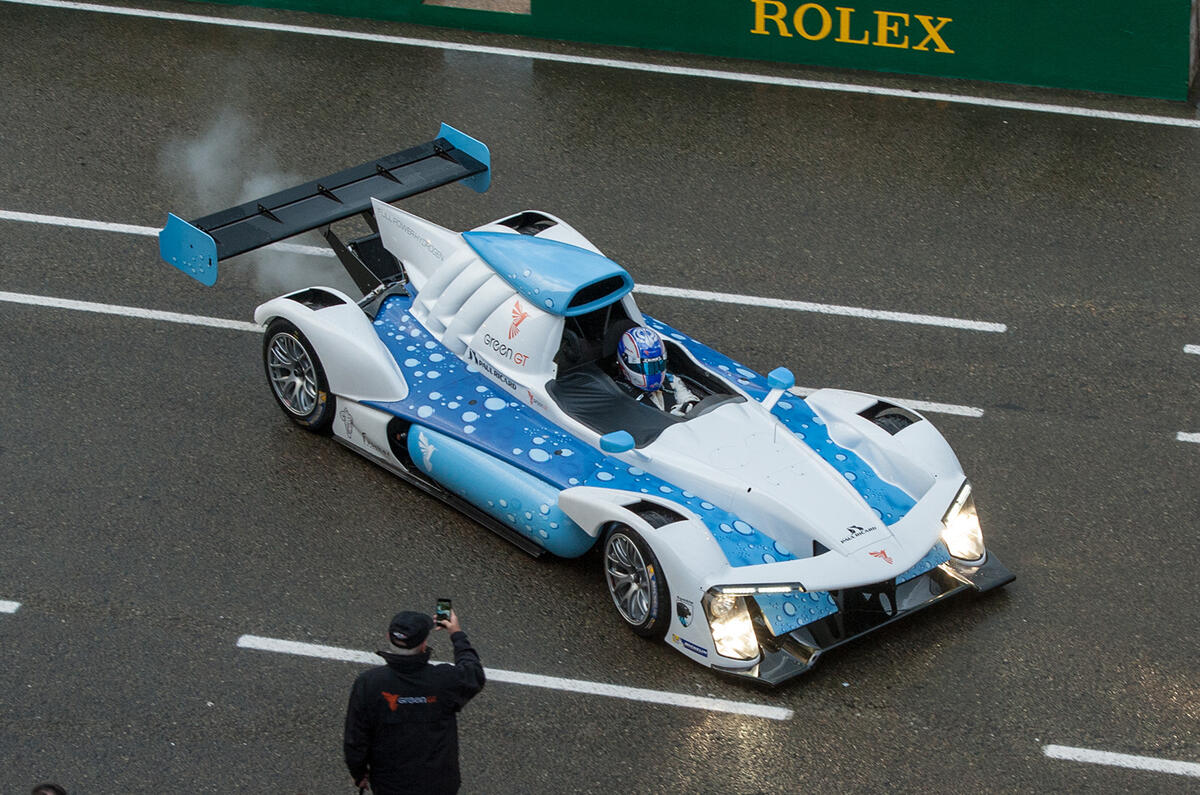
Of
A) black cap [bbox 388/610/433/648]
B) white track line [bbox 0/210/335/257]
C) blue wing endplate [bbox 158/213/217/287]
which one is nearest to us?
black cap [bbox 388/610/433/648]

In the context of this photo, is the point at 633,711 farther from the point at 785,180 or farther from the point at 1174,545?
the point at 785,180

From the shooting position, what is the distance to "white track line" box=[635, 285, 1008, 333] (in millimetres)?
11859

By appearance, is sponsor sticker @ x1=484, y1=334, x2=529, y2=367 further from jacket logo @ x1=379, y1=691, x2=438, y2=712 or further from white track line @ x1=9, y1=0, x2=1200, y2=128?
white track line @ x1=9, y1=0, x2=1200, y2=128

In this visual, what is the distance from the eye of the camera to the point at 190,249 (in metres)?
10.3

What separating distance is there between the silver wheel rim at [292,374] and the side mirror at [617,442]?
7.27 feet

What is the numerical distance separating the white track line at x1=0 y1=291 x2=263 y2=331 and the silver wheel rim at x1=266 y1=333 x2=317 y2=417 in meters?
1.20

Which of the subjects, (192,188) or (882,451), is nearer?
(882,451)

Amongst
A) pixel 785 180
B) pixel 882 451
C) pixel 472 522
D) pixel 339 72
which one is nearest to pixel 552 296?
pixel 472 522

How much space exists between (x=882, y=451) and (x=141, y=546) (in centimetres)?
449

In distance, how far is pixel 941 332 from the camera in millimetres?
11766

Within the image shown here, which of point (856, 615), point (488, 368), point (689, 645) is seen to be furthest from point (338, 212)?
point (856, 615)

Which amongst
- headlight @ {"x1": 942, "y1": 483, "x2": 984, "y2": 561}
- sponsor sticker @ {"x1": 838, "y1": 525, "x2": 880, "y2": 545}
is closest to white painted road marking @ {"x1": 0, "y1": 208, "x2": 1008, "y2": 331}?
headlight @ {"x1": 942, "y1": 483, "x2": 984, "y2": 561}

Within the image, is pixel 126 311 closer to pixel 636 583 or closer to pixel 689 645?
pixel 636 583

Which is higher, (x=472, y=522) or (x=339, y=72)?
(x=339, y=72)
